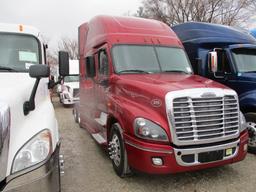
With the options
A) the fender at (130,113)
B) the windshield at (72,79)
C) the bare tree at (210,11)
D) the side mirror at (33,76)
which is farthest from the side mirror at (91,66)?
the bare tree at (210,11)

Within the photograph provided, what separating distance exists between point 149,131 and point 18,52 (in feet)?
7.67

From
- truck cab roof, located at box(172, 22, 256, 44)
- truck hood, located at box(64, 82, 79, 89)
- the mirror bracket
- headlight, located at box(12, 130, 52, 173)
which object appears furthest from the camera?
truck hood, located at box(64, 82, 79, 89)

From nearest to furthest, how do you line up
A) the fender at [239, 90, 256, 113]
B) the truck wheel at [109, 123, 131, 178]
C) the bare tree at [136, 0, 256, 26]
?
the truck wheel at [109, 123, 131, 178] < the fender at [239, 90, 256, 113] < the bare tree at [136, 0, 256, 26]

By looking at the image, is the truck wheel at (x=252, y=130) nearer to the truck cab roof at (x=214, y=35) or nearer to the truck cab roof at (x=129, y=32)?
the truck cab roof at (x=129, y=32)

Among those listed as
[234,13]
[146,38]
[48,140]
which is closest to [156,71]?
[146,38]

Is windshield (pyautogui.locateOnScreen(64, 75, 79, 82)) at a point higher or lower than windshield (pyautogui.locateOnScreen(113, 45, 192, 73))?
lower

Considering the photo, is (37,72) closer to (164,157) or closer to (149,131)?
(149,131)

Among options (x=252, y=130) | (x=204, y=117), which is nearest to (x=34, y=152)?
(x=204, y=117)

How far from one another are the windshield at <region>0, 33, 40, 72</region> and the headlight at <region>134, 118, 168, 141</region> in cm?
191

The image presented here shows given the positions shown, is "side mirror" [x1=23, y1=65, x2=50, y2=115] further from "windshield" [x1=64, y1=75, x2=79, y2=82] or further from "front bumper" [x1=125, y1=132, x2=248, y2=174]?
"windshield" [x1=64, y1=75, x2=79, y2=82]

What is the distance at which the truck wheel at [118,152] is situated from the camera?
4934mm

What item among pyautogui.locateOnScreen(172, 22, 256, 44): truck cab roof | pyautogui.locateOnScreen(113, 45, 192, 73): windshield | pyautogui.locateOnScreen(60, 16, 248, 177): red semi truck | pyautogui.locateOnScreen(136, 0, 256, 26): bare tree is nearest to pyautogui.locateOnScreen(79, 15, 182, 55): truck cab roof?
pyautogui.locateOnScreen(60, 16, 248, 177): red semi truck

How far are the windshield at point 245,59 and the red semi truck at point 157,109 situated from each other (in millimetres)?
1550

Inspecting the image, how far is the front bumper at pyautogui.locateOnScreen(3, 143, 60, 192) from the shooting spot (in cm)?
265
